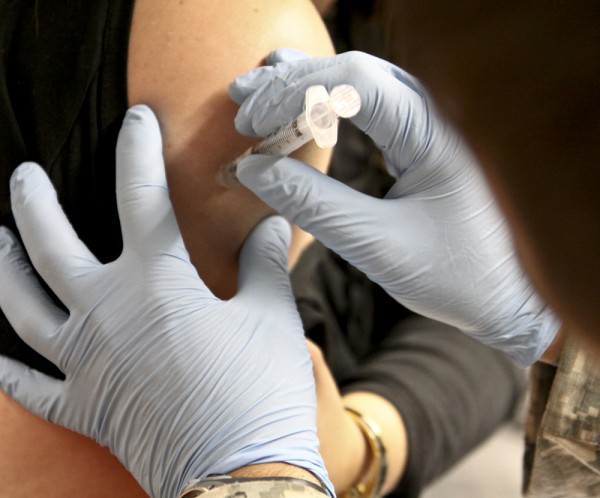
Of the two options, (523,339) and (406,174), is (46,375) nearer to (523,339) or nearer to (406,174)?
(406,174)

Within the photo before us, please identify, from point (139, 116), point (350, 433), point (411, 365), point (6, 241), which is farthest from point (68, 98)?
point (411, 365)

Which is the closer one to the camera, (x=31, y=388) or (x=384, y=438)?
(x=31, y=388)

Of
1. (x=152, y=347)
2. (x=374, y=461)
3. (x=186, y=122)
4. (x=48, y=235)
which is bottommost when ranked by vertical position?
(x=374, y=461)

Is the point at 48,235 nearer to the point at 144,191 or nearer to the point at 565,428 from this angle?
the point at 144,191

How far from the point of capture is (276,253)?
941mm

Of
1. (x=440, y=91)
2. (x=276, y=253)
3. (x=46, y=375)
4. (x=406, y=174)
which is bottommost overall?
(x=46, y=375)

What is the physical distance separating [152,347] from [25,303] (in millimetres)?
185

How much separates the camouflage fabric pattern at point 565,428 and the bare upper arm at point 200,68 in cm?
49

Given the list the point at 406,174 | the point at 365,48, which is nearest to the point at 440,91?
the point at 406,174

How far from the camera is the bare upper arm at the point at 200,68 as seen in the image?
872 mm

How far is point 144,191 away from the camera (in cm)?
85

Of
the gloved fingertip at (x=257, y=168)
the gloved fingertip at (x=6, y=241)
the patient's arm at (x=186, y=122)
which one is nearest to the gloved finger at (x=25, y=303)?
the gloved fingertip at (x=6, y=241)

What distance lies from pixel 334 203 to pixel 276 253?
0.15m

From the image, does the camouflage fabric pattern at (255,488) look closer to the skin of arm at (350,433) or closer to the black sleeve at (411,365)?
the skin of arm at (350,433)
